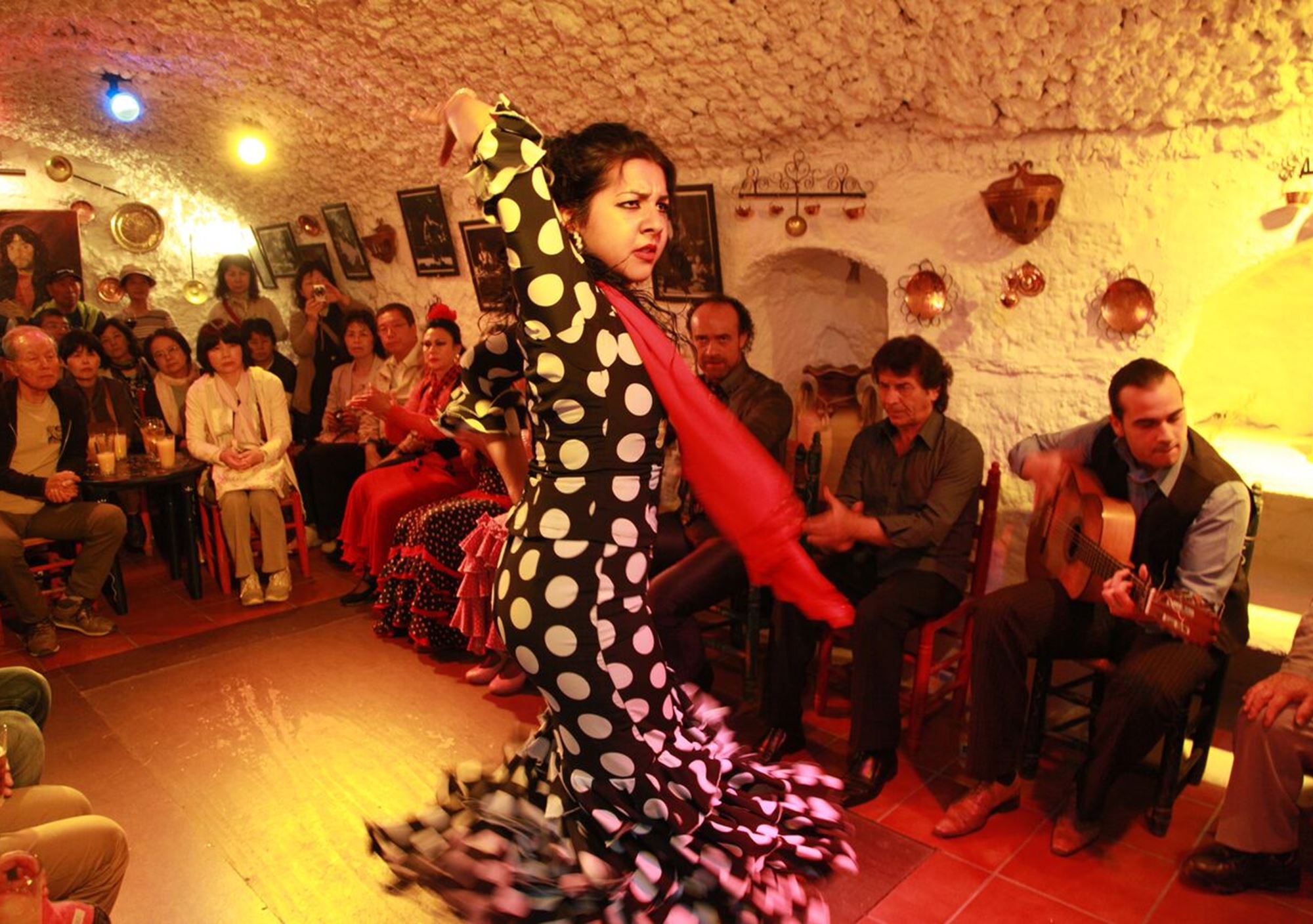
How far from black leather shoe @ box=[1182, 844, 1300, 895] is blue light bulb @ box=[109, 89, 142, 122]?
25.6ft

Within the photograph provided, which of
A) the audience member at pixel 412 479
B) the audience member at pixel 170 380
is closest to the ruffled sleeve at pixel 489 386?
the audience member at pixel 412 479

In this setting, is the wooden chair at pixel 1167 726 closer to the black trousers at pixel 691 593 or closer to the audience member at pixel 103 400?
the black trousers at pixel 691 593

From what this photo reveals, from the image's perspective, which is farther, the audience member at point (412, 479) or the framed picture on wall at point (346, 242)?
the framed picture on wall at point (346, 242)

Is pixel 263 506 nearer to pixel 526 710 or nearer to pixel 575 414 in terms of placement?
pixel 526 710

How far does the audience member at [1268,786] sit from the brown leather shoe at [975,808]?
548mm

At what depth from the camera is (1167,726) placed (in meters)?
2.72

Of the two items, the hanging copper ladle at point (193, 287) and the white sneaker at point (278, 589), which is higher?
the hanging copper ladle at point (193, 287)

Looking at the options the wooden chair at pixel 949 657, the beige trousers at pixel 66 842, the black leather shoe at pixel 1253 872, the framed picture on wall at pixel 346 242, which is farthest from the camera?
the framed picture on wall at pixel 346 242

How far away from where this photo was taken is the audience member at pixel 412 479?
15.7ft

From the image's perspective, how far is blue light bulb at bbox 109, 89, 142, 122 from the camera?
657 centimetres

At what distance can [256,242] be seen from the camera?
344 inches

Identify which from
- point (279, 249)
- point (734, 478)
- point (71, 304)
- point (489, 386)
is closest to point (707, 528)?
point (489, 386)

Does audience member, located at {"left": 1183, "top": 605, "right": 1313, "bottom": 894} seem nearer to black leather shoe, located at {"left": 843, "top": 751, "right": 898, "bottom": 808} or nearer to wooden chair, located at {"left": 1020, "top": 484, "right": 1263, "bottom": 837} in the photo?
wooden chair, located at {"left": 1020, "top": 484, "right": 1263, "bottom": 837}

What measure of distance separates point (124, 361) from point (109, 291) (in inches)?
96.8
